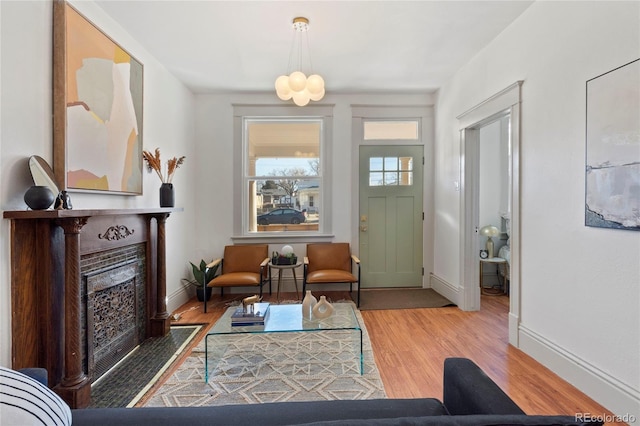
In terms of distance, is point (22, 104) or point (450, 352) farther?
point (450, 352)

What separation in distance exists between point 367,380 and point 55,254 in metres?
2.15

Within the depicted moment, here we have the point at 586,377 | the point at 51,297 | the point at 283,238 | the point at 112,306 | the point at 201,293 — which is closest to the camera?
the point at 51,297

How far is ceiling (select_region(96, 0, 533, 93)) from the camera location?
8.07ft

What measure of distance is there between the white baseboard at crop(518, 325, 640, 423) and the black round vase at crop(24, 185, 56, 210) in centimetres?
335

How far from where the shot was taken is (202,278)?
3.86 metres

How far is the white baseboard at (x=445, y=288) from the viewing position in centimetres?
379

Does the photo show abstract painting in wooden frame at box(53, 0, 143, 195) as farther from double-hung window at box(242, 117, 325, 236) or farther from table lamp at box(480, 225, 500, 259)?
table lamp at box(480, 225, 500, 259)

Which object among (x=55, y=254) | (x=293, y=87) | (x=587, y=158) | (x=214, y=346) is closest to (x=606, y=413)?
(x=587, y=158)

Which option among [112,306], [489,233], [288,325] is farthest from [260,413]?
[489,233]

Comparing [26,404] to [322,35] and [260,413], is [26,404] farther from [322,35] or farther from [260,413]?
[322,35]

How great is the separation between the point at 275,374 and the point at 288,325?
35 cm

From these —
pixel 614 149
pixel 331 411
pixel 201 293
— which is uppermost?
pixel 614 149

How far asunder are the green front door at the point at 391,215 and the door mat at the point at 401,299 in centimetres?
18

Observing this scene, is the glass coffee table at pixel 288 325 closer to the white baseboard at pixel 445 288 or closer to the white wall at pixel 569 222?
the white wall at pixel 569 222
